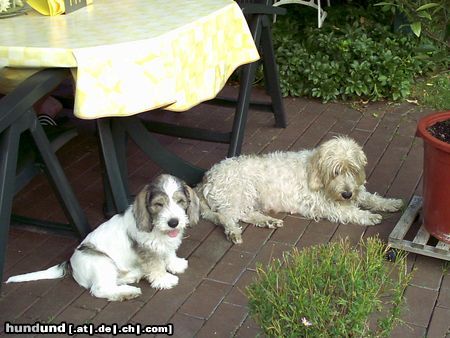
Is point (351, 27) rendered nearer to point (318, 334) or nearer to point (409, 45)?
point (409, 45)

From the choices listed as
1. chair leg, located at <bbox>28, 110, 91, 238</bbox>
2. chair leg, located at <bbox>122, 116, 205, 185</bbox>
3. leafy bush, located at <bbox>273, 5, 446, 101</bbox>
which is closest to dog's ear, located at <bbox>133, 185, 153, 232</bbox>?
chair leg, located at <bbox>28, 110, 91, 238</bbox>

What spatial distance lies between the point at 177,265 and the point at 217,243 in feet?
1.34

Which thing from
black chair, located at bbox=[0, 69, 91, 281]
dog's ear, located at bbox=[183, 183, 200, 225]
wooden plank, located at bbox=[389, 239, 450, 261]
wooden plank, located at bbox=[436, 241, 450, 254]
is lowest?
wooden plank, located at bbox=[389, 239, 450, 261]

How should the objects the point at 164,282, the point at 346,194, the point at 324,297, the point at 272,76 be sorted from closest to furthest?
the point at 324,297
the point at 164,282
the point at 346,194
the point at 272,76

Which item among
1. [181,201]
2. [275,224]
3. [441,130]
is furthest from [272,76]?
[181,201]

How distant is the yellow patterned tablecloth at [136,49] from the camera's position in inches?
134

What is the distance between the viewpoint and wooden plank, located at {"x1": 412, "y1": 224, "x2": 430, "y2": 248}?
3.93m

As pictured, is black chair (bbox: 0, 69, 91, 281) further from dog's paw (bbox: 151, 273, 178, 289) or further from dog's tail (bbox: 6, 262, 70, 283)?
dog's paw (bbox: 151, 273, 178, 289)

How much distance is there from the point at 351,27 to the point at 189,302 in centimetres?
440

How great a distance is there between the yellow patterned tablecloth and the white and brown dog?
48 centimetres

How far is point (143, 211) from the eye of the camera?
354 cm

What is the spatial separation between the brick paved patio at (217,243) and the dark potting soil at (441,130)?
0.74m

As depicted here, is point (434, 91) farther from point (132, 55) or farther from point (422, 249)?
point (132, 55)

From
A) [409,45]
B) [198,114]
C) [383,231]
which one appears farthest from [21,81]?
→ [409,45]
